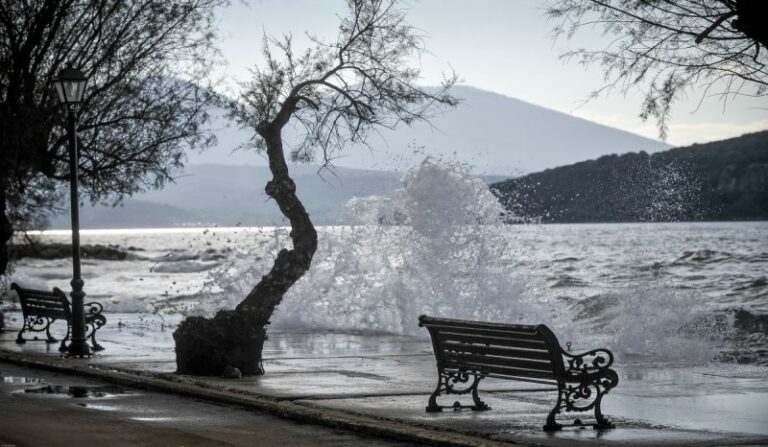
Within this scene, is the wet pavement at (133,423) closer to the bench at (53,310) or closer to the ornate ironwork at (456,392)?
the ornate ironwork at (456,392)

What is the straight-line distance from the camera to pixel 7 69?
20219 millimetres

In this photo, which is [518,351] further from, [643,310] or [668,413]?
[643,310]

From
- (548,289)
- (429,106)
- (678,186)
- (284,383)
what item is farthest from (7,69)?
(678,186)

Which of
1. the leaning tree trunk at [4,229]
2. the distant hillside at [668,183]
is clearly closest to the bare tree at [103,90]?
the leaning tree trunk at [4,229]

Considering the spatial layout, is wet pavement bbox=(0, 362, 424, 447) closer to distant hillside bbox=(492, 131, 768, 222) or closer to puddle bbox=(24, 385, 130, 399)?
puddle bbox=(24, 385, 130, 399)

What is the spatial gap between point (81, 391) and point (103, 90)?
912 centimetres

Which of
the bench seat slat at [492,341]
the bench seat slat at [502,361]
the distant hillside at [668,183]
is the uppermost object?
the distant hillside at [668,183]

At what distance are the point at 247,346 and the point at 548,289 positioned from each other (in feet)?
118

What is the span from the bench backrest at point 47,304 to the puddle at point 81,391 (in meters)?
4.97

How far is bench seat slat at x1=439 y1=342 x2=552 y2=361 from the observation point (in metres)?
9.91

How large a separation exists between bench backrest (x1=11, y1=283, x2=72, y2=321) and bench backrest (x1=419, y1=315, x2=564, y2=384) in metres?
8.75

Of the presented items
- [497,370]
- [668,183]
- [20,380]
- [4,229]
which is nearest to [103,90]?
[4,229]

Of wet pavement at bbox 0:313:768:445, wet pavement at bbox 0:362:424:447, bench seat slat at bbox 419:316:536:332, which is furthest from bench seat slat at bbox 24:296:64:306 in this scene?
bench seat slat at bbox 419:316:536:332

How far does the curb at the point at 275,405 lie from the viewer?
916 cm
